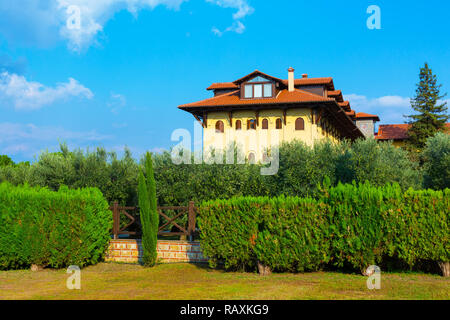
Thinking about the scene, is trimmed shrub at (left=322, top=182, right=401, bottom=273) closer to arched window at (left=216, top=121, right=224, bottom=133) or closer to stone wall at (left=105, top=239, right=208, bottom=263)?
stone wall at (left=105, top=239, right=208, bottom=263)

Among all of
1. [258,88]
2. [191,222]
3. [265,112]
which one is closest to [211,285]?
[191,222]

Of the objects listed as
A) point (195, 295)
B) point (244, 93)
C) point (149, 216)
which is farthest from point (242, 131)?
point (195, 295)

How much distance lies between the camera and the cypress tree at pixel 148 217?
53.1 feet

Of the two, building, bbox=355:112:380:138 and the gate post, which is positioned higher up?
building, bbox=355:112:380:138

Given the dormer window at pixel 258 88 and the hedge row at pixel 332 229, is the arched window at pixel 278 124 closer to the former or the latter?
the dormer window at pixel 258 88

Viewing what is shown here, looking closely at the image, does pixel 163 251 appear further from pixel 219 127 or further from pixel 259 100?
pixel 219 127

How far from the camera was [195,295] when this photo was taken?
10.5 meters

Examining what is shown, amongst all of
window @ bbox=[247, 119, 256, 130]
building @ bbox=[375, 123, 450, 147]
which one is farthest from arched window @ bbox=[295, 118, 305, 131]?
building @ bbox=[375, 123, 450, 147]

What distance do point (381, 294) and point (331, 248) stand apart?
10.5 feet

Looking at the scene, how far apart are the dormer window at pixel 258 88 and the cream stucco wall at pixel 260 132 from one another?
1384mm

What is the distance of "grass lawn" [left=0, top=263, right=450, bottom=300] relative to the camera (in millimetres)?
10375

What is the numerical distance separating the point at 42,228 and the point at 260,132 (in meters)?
23.4

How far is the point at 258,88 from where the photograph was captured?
36.2m
